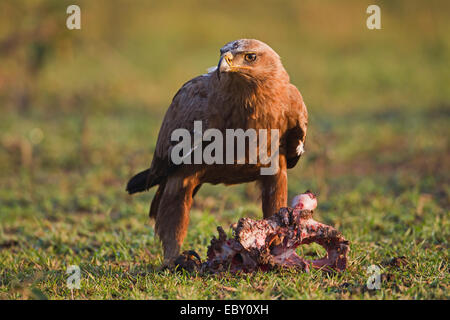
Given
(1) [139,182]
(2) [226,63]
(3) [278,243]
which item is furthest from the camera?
(1) [139,182]

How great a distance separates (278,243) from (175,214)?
83 cm

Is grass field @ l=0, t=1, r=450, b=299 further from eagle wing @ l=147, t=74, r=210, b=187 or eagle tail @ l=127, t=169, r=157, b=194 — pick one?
eagle wing @ l=147, t=74, r=210, b=187

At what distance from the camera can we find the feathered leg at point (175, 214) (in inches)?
157

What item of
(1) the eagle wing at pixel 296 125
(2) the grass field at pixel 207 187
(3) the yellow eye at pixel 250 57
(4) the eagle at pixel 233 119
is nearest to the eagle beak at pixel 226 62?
(4) the eagle at pixel 233 119

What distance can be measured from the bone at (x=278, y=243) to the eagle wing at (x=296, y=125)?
634 millimetres

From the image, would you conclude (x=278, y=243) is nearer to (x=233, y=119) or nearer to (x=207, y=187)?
(x=233, y=119)

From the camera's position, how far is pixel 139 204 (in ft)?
19.8

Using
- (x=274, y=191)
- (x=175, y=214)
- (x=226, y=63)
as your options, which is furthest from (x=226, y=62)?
(x=175, y=214)

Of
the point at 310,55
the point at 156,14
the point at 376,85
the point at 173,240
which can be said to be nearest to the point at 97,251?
the point at 173,240

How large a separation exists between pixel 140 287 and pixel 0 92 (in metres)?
8.64

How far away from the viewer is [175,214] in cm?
403

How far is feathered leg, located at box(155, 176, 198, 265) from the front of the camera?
3.99m

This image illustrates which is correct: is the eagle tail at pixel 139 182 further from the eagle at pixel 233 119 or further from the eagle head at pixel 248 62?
the eagle head at pixel 248 62

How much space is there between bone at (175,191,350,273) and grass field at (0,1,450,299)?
0.10 m
